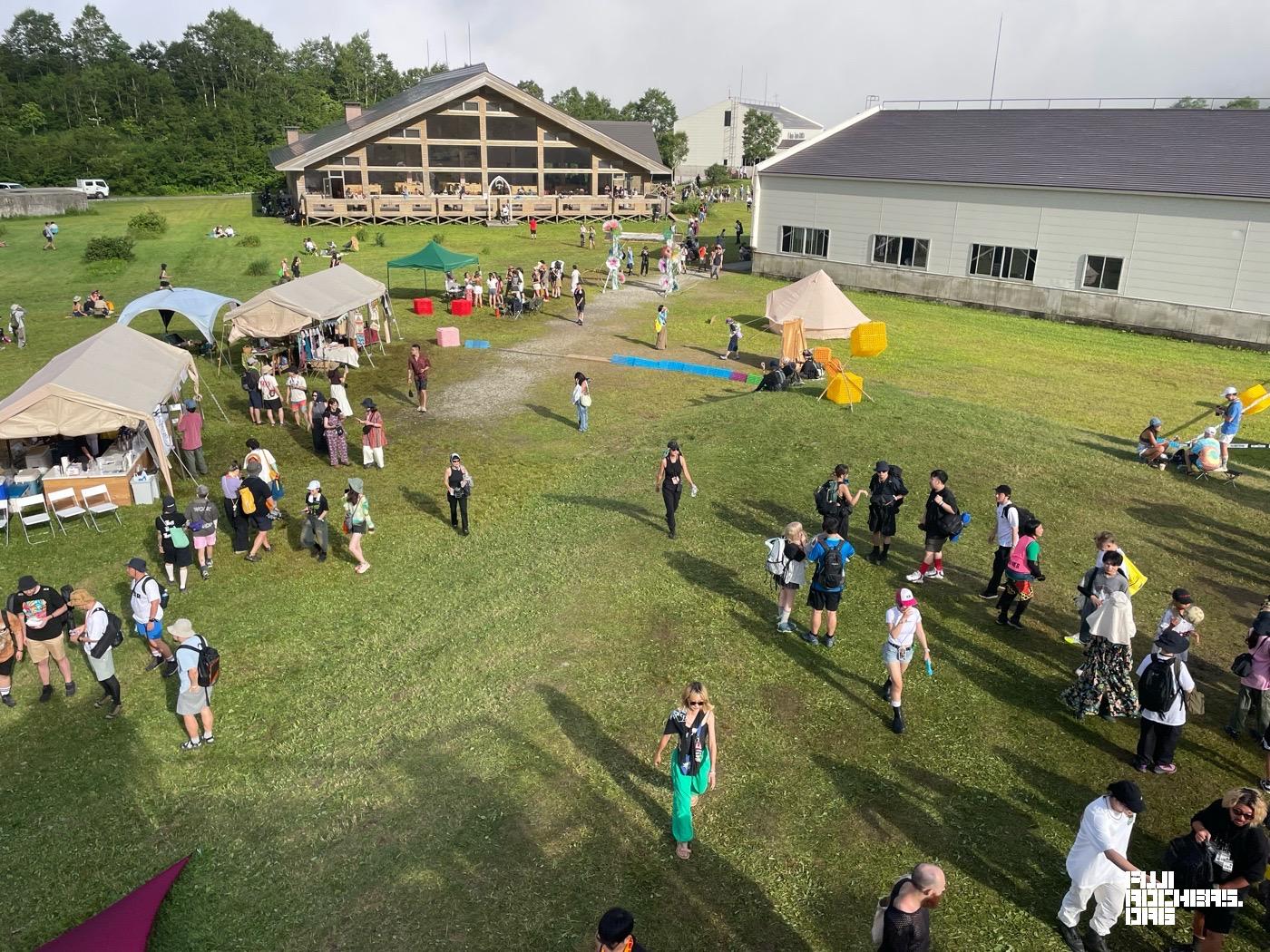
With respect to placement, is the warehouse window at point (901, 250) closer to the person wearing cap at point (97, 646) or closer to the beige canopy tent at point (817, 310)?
the beige canopy tent at point (817, 310)

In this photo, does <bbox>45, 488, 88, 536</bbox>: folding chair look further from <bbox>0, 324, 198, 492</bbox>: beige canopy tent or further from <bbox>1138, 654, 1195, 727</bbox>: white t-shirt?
<bbox>1138, 654, 1195, 727</bbox>: white t-shirt

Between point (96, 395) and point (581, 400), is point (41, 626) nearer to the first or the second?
point (96, 395)

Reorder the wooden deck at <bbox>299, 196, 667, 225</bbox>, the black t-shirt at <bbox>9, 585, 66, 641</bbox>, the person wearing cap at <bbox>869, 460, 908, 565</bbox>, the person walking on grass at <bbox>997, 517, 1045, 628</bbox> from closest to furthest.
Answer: the black t-shirt at <bbox>9, 585, 66, 641</bbox> → the person walking on grass at <bbox>997, 517, 1045, 628</bbox> → the person wearing cap at <bbox>869, 460, 908, 565</bbox> → the wooden deck at <bbox>299, 196, 667, 225</bbox>

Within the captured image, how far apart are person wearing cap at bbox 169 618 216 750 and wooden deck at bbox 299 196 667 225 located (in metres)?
43.4

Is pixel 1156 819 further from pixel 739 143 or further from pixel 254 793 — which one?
pixel 739 143

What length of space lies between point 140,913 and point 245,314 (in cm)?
1845

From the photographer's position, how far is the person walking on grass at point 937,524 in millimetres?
11695

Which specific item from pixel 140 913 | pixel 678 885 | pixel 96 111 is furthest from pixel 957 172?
pixel 96 111

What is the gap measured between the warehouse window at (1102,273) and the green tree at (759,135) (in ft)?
206

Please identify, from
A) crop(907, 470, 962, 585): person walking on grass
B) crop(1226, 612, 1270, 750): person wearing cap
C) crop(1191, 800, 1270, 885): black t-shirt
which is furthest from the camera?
crop(907, 470, 962, 585): person walking on grass

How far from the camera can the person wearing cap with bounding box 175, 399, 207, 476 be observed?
624 inches

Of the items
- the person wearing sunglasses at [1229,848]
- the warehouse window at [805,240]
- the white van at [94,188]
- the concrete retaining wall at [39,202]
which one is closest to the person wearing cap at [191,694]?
the person wearing sunglasses at [1229,848]

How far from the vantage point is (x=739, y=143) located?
9344cm

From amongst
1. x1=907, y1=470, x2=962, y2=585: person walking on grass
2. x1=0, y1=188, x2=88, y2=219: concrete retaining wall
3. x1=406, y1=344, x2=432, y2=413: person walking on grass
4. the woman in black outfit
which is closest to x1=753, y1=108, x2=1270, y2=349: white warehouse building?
x1=907, y1=470, x2=962, y2=585: person walking on grass
